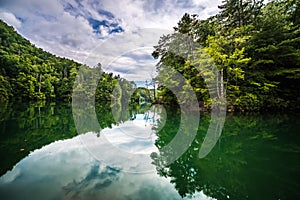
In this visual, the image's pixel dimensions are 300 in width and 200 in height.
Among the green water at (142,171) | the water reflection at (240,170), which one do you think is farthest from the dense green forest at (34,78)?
the water reflection at (240,170)

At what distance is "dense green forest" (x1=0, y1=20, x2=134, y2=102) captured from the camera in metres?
28.5

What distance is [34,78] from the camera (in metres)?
31.1

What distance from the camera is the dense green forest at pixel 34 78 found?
93.4 ft

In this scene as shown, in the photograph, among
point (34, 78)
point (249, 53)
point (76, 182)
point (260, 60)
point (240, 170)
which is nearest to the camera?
point (76, 182)

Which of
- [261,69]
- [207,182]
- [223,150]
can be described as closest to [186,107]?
[261,69]

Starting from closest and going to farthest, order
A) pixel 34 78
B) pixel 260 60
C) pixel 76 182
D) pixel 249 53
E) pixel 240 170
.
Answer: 1. pixel 76 182
2. pixel 240 170
3. pixel 260 60
4. pixel 249 53
5. pixel 34 78

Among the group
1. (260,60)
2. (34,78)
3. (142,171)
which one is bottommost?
(142,171)

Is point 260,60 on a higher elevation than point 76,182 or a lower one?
higher

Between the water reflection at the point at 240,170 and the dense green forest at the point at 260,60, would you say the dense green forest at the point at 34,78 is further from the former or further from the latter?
the water reflection at the point at 240,170

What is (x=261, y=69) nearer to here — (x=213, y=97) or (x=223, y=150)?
(x=213, y=97)

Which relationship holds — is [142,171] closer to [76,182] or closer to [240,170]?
[76,182]

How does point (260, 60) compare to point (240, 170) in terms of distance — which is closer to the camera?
point (240, 170)

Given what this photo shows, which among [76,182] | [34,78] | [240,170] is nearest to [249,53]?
[240,170]

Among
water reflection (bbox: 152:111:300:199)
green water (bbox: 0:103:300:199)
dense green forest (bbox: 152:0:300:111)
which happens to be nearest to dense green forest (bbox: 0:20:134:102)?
green water (bbox: 0:103:300:199)
